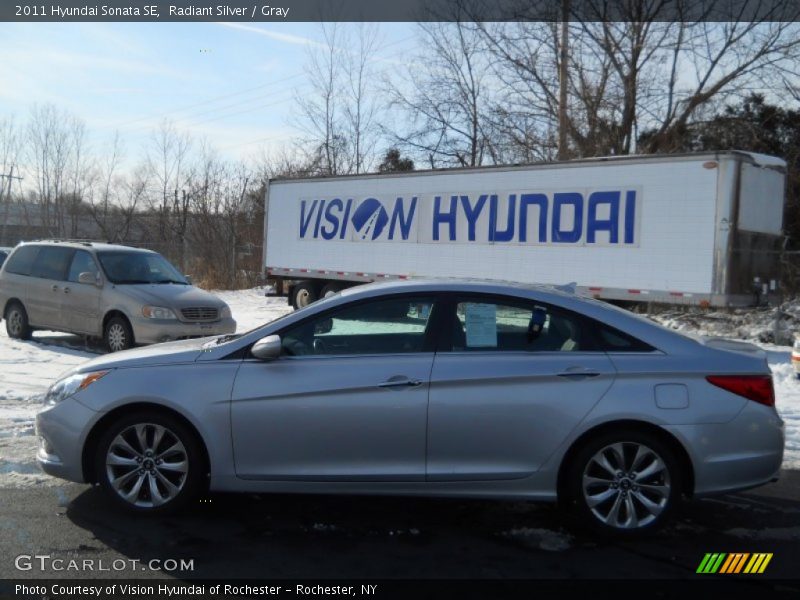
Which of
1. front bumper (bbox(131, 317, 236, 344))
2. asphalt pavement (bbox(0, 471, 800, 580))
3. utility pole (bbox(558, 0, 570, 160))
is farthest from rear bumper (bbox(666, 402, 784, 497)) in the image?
Result: utility pole (bbox(558, 0, 570, 160))

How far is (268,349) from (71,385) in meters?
1.33

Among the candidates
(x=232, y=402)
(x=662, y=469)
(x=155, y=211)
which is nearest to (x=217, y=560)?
(x=232, y=402)

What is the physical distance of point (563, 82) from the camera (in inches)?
979

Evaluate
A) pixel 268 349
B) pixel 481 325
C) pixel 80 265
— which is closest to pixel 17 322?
pixel 80 265

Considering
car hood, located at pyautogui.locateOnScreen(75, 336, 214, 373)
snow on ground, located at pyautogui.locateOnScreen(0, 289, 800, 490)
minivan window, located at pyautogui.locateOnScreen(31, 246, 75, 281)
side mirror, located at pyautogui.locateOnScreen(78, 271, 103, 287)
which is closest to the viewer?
car hood, located at pyautogui.locateOnScreen(75, 336, 214, 373)

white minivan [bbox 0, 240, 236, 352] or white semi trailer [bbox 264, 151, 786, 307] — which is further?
white semi trailer [bbox 264, 151, 786, 307]

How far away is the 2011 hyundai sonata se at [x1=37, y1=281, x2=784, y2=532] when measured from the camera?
4844 millimetres

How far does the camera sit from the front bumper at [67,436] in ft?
16.5

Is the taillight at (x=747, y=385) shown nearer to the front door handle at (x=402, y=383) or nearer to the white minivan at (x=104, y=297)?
the front door handle at (x=402, y=383)

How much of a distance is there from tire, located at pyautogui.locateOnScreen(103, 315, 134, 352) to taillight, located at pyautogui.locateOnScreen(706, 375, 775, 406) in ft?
29.3

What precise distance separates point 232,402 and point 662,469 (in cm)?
262

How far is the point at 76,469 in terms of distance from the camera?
506 cm

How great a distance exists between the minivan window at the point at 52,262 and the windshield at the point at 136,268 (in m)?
0.79

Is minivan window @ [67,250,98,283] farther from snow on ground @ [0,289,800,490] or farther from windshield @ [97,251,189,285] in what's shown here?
snow on ground @ [0,289,800,490]
